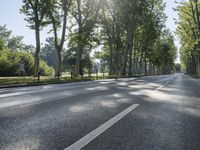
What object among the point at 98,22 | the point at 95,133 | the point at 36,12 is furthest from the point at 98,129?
the point at 98,22

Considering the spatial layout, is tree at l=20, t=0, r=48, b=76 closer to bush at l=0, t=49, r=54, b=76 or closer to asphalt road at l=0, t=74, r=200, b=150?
bush at l=0, t=49, r=54, b=76

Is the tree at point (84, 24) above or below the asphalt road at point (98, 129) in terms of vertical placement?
above

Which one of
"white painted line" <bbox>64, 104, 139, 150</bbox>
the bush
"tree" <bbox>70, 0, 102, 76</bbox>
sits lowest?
"white painted line" <bbox>64, 104, 139, 150</bbox>

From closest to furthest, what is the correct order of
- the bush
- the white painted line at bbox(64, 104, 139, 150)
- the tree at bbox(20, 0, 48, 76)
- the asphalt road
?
the white painted line at bbox(64, 104, 139, 150) < the asphalt road < the tree at bbox(20, 0, 48, 76) < the bush

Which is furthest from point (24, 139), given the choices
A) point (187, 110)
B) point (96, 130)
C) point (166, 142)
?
point (187, 110)

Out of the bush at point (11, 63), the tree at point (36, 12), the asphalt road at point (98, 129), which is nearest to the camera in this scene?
the asphalt road at point (98, 129)

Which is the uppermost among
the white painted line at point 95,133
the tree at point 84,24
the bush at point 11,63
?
the tree at point 84,24

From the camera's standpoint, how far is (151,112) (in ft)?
26.7

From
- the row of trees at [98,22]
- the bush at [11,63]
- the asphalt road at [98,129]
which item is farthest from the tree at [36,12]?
the asphalt road at [98,129]

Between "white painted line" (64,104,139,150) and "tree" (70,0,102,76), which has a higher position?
"tree" (70,0,102,76)

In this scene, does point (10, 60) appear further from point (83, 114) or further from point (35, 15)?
point (83, 114)

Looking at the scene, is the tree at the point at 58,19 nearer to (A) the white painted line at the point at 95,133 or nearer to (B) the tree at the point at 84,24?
(B) the tree at the point at 84,24

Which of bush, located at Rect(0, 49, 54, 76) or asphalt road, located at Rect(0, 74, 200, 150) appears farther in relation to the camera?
bush, located at Rect(0, 49, 54, 76)

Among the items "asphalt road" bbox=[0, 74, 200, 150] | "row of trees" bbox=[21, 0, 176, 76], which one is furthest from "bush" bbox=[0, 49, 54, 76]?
"asphalt road" bbox=[0, 74, 200, 150]
